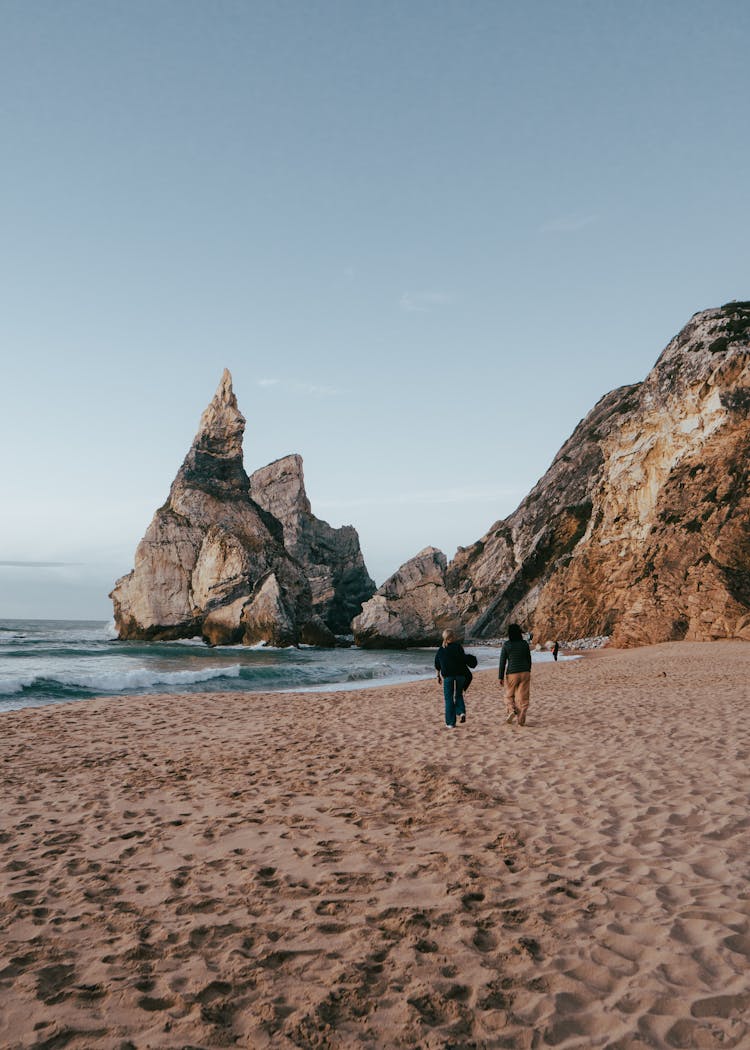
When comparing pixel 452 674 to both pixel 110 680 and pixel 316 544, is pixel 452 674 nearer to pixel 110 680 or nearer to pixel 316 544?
pixel 110 680

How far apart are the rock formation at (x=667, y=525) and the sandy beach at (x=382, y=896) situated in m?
26.5

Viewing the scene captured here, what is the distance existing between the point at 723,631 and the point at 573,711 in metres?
23.0

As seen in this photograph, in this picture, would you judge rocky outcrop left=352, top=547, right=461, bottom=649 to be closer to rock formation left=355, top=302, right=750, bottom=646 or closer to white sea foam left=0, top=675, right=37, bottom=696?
rock formation left=355, top=302, right=750, bottom=646

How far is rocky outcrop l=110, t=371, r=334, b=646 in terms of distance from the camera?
59938 millimetres

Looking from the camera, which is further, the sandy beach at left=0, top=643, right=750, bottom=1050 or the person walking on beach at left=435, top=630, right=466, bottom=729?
the person walking on beach at left=435, top=630, right=466, bottom=729

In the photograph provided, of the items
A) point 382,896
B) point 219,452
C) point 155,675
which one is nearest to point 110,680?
point 155,675

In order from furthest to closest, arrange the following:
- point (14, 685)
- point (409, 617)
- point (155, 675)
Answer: point (409, 617)
point (155, 675)
point (14, 685)

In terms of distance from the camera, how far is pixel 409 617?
59.5m

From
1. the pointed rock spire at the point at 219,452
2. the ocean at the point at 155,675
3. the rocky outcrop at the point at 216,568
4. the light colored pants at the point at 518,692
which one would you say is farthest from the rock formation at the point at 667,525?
the pointed rock spire at the point at 219,452

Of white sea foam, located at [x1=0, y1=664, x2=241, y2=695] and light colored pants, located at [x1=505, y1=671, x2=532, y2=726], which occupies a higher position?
light colored pants, located at [x1=505, y1=671, x2=532, y2=726]

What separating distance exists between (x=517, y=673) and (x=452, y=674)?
1.19 meters

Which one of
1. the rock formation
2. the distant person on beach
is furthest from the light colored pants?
the rock formation

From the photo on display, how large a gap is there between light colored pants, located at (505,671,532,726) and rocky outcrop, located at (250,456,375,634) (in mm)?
70374

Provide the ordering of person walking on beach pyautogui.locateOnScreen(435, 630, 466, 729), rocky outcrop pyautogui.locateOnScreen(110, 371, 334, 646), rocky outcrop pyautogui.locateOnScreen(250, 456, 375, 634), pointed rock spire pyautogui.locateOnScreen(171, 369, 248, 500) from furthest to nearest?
1. rocky outcrop pyautogui.locateOnScreen(250, 456, 375, 634)
2. pointed rock spire pyautogui.locateOnScreen(171, 369, 248, 500)
3. rocky outcrop pyautogui.locateOnScreen(110, 371, 334, 646)
4. person walking on beach pyautogui.locateOnScreen(435, 630, 466, 729)
